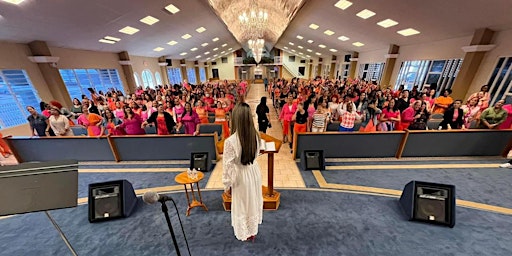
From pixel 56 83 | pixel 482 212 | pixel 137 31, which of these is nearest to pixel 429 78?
pixel 482 212

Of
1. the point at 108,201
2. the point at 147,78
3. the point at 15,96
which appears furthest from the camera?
the point at 147,78

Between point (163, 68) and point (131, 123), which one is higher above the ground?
point (163, 68)

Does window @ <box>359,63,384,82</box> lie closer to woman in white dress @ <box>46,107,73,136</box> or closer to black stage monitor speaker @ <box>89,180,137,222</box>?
black stage monitor speaker @ <box>89,180,137,222</box>

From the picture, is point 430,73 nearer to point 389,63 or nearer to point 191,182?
point 389,63

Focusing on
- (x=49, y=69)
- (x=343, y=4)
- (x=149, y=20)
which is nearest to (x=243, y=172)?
(x=343, y=4)

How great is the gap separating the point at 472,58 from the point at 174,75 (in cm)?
2632

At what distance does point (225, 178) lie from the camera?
2426 millimetres

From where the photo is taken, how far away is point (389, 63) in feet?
49.2

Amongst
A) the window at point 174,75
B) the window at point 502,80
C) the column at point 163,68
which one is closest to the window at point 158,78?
the column at point 163,68

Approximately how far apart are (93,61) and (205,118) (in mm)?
10762

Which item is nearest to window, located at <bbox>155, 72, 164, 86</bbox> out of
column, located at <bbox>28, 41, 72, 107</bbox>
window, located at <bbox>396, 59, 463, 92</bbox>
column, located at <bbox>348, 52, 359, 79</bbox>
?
column, located at <bbox>28, 41, 72, 107</bbox>

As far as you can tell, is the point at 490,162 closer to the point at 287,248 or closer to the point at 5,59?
the point at 287,248

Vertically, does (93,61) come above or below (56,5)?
below

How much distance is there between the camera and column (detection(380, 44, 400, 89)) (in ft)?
47.6
